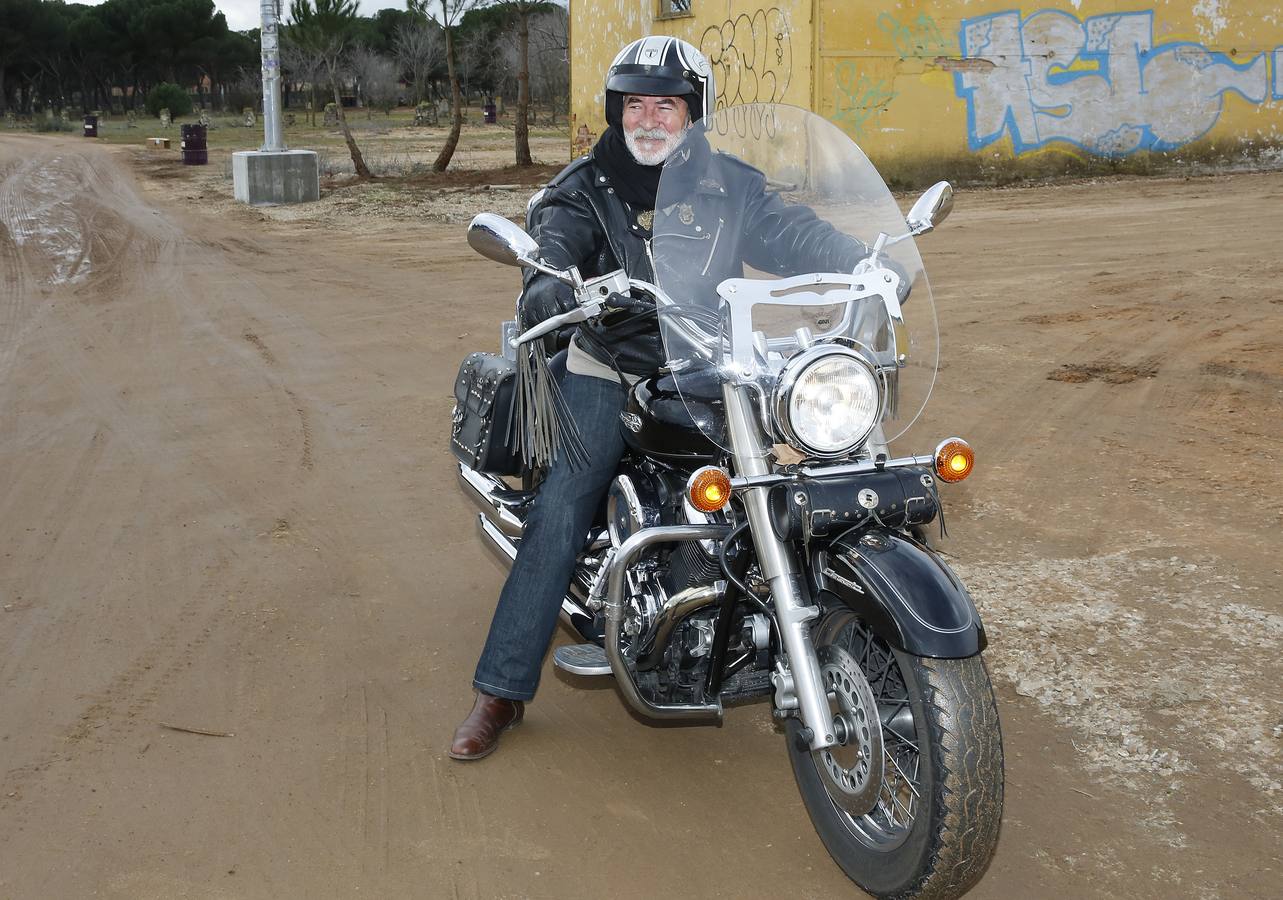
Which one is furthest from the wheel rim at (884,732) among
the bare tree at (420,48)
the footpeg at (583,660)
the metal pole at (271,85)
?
the bare tree at (420,48)

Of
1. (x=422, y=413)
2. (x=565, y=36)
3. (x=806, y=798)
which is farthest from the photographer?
(x=565, y=36)

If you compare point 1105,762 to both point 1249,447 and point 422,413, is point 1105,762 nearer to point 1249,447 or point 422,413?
point 1249,447

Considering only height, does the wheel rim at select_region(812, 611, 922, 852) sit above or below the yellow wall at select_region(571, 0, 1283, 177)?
below

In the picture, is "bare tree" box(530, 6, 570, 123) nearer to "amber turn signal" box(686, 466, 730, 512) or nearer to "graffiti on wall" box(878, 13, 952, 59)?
"graffiti on wall" box(878, 13, 952, 59)

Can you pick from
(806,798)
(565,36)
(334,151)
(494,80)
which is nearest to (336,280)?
(806,798)

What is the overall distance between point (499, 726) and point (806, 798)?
1.02m

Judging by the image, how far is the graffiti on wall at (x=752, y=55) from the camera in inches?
694

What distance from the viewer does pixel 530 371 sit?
367cm

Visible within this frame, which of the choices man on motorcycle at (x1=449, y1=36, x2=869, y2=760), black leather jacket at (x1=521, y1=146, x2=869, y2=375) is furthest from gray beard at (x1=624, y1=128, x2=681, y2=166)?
black leather jacket at (x1=521, y1=146, x2=869, y2=375)

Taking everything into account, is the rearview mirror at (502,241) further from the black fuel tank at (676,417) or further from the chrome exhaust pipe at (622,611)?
the chrome exhaust pipe at (622,611)

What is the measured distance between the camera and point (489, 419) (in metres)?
4.10

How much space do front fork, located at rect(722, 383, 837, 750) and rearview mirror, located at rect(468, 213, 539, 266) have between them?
1.95 feet

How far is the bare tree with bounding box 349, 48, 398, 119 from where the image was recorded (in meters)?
59.9

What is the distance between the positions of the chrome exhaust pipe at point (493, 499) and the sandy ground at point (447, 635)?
0.50 m
